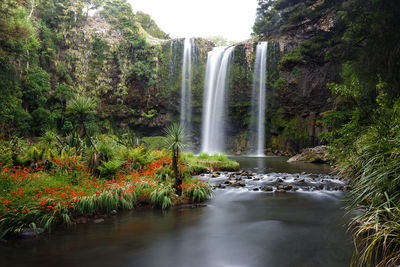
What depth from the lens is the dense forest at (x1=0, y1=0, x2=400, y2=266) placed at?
194 inches

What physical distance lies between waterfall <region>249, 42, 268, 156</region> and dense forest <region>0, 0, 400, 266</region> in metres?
0.83

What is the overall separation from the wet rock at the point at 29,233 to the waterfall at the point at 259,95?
24438mm

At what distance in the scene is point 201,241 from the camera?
15.5 feet

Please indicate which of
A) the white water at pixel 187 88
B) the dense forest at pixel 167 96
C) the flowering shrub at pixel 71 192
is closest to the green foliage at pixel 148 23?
the dense forest at pixel 167 96

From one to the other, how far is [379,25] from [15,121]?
26.2m

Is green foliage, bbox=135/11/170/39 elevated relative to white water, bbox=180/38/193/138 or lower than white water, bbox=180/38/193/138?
elevated

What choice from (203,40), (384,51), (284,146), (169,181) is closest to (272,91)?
(284,146)

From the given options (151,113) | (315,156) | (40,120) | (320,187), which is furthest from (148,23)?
(320,187)

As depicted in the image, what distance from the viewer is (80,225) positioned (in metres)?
5.38

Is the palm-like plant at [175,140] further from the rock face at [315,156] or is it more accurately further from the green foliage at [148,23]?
the green foliage at [148,23]

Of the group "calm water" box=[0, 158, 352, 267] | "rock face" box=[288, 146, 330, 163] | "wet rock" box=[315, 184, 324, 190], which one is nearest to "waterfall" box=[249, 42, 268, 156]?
"rock face" box=[288, 146, 330, 163]

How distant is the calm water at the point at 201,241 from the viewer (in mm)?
3879

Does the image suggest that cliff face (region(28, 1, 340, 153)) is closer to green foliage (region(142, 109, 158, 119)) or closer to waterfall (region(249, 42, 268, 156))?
green foliage (region(142, 109, 158, 119))

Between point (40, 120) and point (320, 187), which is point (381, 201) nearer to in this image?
point (320, 187)
